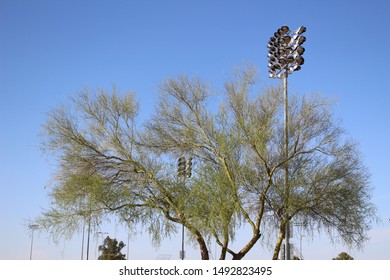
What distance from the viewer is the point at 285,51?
22.9 metres

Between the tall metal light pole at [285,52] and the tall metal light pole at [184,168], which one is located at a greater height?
the tall metal light pole at [285,52]

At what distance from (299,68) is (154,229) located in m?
9.58

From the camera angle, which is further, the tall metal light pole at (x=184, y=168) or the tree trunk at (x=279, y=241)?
the tree trunk at (x=279, y=241)

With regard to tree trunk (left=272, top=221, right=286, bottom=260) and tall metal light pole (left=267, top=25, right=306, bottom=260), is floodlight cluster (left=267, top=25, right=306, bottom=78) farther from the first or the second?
tree trunk (left=272, top=221, right=286, bottom=260)

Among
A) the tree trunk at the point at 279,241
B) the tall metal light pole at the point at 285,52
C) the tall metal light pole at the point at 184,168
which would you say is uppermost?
the tall metal light pole at the point at 285,52

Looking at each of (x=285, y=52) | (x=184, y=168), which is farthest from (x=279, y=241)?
(x=285, y=52)

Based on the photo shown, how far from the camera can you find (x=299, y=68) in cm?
2242

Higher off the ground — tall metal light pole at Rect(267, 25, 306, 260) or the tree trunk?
tall metal light pole at Rect(267, 25, 306, 260)

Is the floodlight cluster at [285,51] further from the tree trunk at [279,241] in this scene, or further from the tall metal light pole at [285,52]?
the tree trunk at [279,241]

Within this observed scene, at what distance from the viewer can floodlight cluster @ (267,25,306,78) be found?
22453mm

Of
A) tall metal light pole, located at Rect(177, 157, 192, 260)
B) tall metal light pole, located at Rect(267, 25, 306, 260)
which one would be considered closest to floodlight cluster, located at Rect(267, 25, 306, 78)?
tall metal light pole, located at Rect(267, 25, 306, 260)

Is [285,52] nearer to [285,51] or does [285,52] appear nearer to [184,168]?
[285,51]

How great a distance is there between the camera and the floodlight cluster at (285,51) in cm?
2245

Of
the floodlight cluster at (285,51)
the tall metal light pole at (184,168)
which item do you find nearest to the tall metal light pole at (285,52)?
the floodlight cluster at (285,51)
